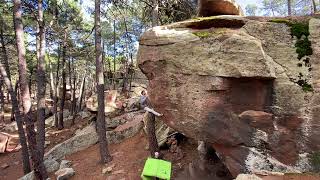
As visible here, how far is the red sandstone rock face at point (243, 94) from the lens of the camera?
639 cm

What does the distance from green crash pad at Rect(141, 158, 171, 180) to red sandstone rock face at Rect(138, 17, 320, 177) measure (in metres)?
0.98

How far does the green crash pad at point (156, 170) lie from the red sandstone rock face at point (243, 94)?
98cm

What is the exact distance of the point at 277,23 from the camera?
6.68m

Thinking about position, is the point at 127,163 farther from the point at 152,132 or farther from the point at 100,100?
the point at 100,100

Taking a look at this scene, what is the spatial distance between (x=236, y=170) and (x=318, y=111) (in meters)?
2.15

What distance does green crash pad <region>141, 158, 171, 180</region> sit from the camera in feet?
23.4

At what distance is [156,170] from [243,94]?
267cm

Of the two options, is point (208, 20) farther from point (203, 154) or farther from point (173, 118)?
point (203, 154)

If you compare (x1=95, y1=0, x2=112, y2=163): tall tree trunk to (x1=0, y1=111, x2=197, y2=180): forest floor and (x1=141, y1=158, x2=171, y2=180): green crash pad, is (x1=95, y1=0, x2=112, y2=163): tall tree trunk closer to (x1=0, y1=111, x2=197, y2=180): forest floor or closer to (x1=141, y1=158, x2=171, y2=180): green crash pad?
(x1=0, y1=111, x2=197, y2=180): forest floor

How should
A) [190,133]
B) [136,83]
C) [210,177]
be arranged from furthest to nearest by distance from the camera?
1. [136,83]
2. [210,177]
3. [190,133]

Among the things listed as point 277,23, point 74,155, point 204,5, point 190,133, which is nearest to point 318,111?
point 277,23

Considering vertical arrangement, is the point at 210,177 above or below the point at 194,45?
below

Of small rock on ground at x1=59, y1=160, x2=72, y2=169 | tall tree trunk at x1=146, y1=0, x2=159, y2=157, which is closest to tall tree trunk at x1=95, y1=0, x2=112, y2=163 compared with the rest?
small rock on ground at x1=59, y1=160, x2=72, y2=169

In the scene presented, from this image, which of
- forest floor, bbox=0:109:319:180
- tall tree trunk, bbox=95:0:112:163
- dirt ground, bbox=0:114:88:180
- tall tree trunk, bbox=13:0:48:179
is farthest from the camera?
dirt ground, bbox=0:114:88:180
